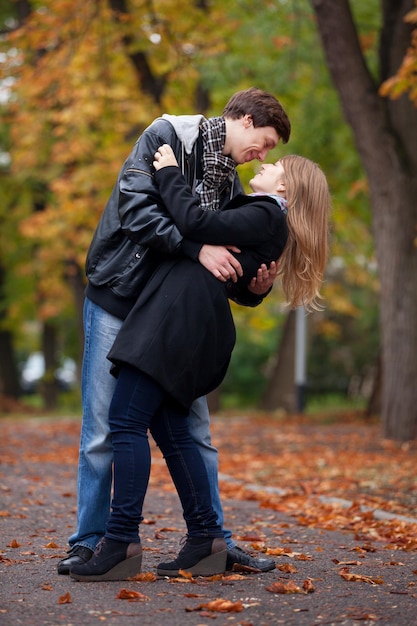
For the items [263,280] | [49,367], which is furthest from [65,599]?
[49,367]

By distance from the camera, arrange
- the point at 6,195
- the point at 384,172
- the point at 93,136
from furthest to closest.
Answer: the point at 6,195, the point at 93,136, the point at 384,172

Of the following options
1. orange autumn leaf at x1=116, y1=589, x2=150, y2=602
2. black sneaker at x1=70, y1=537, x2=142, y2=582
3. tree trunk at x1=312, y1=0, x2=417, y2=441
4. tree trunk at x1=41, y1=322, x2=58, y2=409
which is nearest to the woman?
black sneaker at x1=70, y1=537, x2=142, y2=582

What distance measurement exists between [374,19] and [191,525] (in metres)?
11.9

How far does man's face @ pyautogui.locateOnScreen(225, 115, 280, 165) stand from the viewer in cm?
421

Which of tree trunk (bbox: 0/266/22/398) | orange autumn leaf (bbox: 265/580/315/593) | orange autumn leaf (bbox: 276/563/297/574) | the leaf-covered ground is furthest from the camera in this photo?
tree trunk (bbox: 0/266/22/398)

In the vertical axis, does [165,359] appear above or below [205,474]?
above

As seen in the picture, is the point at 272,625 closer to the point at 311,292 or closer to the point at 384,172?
the point at 311,292

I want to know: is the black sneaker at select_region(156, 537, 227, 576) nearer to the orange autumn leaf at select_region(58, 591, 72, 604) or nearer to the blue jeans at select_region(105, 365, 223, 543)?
the blue jeans at select_region(105, 365, 223, 543)

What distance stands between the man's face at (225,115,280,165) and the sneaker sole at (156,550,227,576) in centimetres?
171

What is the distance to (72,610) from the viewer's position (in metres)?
3.62

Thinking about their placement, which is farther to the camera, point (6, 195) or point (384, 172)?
point (6, 195)

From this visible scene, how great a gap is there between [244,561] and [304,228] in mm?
1496

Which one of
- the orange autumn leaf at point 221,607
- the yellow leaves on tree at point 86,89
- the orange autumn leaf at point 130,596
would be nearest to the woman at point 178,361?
the orange autumn leaf at point 130,596

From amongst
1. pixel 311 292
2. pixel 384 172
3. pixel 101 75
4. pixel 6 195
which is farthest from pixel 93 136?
pixel 311 292
